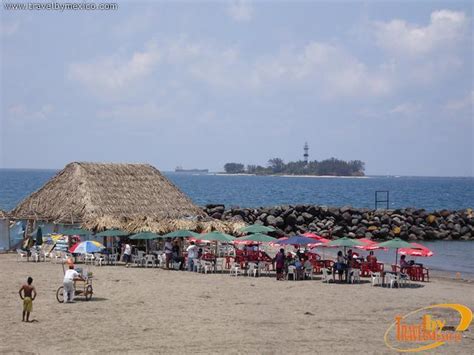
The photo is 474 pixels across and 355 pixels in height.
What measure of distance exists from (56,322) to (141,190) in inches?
709

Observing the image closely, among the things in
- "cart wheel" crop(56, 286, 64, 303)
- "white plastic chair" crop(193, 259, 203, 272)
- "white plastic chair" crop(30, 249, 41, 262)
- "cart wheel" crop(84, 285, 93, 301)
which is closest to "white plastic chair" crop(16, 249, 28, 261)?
"white plastic chair" crop(30, 249, 41, 262)

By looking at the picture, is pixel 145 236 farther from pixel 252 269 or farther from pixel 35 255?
pixel 35 255

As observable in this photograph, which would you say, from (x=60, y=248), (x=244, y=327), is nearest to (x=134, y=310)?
(x=244, y=327)

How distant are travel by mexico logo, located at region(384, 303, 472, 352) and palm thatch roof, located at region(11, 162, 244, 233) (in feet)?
42.9

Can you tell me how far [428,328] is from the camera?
52.7 feet

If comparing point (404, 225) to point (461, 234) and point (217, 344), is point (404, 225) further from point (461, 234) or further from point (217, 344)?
point (217, 344)

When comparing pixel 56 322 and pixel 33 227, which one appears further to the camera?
pixel 33 227

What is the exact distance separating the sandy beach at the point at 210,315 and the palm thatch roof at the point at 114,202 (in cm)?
479

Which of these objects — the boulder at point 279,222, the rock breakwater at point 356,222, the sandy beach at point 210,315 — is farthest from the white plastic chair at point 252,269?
the boulder at point 279,222

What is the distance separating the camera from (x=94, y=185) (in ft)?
105

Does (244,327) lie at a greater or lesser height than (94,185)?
lesser

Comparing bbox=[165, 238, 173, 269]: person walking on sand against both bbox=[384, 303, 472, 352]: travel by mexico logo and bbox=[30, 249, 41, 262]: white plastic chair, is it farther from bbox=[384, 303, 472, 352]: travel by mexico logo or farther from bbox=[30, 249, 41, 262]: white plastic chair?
bbox=[384, 303, 472, 352]: travel by mexico logo

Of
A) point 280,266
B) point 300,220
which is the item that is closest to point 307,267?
point 280,266

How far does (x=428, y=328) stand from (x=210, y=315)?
506 cm
